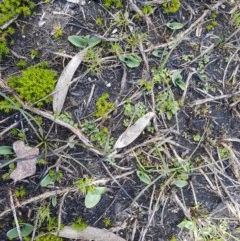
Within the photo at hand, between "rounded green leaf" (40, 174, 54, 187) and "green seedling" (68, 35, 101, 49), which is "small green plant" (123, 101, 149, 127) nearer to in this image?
"green seedling" (68, 35, 101, 49)

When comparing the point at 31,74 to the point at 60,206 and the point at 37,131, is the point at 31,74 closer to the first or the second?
the point at 37,131

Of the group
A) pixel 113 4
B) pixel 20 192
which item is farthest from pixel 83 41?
pixel 20 192

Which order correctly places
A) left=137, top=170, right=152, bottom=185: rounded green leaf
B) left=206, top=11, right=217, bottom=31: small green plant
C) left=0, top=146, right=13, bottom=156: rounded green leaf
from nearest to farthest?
left=0, top=146, right=13, bottom=156: rounded green leaf
left=137, top=170, right=152, bottom=185: rounded green leaf
left=206, top=11, right=217, bottom=31: small green plant

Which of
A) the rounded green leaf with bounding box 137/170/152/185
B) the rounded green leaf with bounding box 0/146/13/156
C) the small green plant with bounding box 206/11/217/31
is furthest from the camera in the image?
the small green plant with bounding box 206/11/217/31

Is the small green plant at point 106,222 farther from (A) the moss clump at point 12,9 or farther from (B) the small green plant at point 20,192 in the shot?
(A) the moss clump at point 12,9

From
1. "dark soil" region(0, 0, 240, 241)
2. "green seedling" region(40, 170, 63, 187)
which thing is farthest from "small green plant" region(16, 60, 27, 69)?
"green seedling" region(40, 170, 63, 187)

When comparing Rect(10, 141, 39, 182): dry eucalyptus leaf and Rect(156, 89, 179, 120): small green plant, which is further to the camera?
Rect(156, 89, 179, 120): small green plant

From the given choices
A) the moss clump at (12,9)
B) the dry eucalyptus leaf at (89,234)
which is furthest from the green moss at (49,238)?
the moss clump at (12,9)
